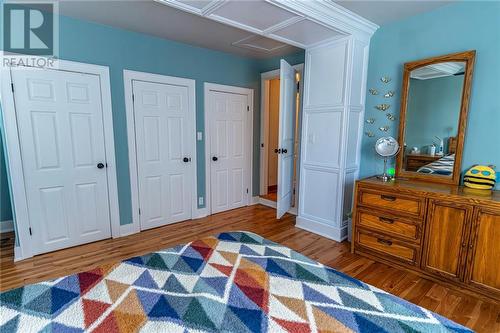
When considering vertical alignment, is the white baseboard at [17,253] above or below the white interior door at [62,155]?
below

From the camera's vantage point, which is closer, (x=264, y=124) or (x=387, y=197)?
(x=387, y=197)

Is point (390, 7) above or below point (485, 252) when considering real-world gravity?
above

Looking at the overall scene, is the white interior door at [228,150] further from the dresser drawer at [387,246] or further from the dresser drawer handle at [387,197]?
the dresser drawer handle at [387,197]

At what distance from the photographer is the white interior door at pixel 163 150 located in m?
3.10

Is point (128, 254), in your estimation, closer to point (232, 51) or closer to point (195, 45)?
point (195, 45)

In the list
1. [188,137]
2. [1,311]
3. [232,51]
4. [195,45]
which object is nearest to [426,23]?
[232,51]

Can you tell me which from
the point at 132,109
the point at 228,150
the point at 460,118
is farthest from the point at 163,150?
the point at 460,118

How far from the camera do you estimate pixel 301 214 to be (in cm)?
336

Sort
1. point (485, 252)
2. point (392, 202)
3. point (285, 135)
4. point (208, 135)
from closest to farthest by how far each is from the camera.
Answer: point (485, 252)
point (392, 202)
point (285, 135)
point (208, 135)

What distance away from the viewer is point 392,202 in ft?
7.59

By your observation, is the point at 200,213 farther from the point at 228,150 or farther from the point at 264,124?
the point at 264,124

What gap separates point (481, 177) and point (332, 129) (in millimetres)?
1388

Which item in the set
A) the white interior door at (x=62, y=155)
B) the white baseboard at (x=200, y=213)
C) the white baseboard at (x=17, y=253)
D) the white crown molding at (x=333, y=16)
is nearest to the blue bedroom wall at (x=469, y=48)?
the white crown molding at (x=333, y=16)

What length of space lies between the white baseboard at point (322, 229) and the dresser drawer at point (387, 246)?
0.35 m
